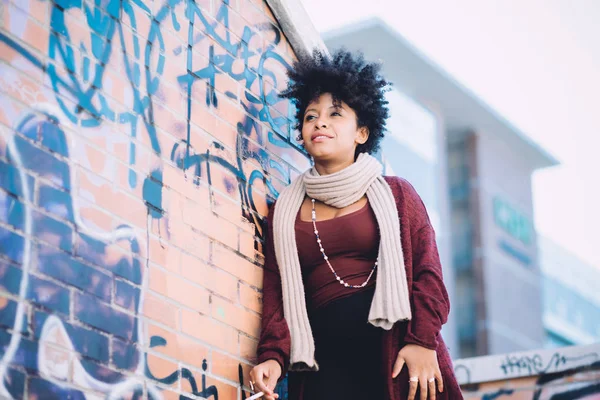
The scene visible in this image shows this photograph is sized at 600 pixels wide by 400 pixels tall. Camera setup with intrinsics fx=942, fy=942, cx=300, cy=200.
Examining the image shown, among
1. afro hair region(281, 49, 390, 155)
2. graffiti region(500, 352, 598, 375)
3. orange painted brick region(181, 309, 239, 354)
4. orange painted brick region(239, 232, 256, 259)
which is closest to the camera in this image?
orange painted brick region(181, 309, 239, 354)

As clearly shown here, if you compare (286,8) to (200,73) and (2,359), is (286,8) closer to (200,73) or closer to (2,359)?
(200,73)

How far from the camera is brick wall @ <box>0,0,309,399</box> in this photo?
314 cm

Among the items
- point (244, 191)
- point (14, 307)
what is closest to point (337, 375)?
point (244, 191)

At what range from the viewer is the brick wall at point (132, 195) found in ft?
10.3

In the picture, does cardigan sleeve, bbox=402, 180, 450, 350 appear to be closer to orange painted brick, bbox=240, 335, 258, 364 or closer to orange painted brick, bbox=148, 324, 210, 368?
orange painted brick, bbox=240, 335, 258, 364

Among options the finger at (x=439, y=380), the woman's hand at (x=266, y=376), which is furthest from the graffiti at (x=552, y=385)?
the woman's hand at (x=266, y=376)

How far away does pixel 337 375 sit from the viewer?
4.10 m

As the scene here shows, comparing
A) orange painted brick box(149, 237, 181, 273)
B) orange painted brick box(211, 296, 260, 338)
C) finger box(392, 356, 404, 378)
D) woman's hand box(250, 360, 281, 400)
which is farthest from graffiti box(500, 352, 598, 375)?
orange painted brick box(149, 237, 181, 273)

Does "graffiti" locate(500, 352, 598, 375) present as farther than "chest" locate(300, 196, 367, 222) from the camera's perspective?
Yes

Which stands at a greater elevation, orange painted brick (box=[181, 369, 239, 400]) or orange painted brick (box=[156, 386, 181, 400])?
orange painted brick (box=[181, 369, 239, 400])

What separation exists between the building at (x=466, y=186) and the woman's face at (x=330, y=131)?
28.2 metres

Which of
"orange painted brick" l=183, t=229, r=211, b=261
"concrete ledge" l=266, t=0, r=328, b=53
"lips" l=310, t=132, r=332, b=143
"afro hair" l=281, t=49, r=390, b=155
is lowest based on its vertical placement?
"orange painted brick" l=183, t=229, r=211, b=261

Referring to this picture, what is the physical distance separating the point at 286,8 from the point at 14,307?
2470 mm

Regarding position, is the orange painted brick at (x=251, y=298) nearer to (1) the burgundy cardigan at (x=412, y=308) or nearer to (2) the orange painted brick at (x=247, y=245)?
(1) the burgundy cardigan at (x=412, y=308)
